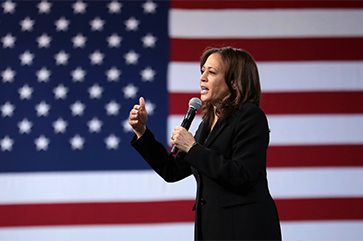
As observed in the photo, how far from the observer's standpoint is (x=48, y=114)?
211 cm

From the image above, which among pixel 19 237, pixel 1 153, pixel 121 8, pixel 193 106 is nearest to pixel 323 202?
pixel 193 106

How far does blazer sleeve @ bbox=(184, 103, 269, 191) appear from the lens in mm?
805

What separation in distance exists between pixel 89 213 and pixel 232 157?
62.1 inches

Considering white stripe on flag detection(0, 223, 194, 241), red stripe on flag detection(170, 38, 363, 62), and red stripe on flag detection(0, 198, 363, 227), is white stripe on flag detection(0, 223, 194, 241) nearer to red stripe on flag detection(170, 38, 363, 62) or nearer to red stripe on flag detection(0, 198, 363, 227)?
red stripe on flag detection(0, 198, 363, 227)

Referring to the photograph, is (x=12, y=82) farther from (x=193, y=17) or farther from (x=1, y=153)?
(x=193, y=17)

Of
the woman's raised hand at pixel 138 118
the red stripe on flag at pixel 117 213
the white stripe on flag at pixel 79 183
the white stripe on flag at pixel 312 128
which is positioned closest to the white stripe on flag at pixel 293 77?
the white stripe on flag at pixel 312 128

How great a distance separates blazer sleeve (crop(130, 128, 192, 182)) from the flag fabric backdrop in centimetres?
99

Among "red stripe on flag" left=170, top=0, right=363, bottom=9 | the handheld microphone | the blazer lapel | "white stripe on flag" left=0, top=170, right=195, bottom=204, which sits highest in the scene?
"red stripe on flag" left=170, top=0, right=363, bottom=9

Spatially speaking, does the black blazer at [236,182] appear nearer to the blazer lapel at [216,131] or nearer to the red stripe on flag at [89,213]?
the blazer lapel at [216,131]

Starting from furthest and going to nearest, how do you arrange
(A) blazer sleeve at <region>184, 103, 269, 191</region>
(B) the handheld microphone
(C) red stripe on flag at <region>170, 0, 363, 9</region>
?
(C) red stripe on flag at <region>170, 0, 363, 9</region> → (B) the handheld microphone → (A) blazer sleeve at <region>184, 103, 269, 191</region>

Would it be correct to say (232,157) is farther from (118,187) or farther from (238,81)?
(118,187)

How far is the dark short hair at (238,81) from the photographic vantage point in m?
0.93

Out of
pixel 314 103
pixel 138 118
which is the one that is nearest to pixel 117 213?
pixel 138 118

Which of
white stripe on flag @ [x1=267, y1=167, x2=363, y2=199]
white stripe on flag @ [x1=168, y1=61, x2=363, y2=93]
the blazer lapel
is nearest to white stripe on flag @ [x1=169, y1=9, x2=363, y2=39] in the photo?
white stripe on flag @ [x1=168, y1=61, x2=363, y2=93]
